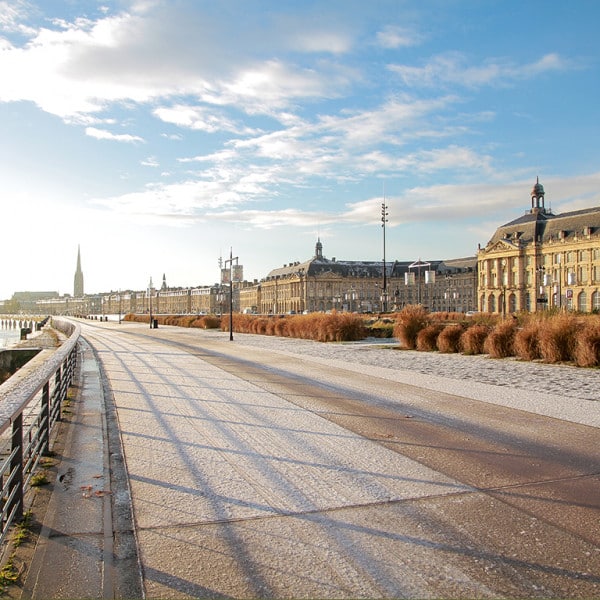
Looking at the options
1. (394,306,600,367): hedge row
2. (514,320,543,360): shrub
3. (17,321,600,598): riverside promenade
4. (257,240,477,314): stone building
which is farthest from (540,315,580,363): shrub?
(257,240,477,314): stone building

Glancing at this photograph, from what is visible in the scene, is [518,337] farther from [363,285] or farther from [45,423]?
[363,285]

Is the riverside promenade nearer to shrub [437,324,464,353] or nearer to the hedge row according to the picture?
the hedge row

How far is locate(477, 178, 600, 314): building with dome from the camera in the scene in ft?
294

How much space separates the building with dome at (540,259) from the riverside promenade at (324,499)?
261 ft

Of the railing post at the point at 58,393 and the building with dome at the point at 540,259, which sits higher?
the building with dome at the point at 540,259

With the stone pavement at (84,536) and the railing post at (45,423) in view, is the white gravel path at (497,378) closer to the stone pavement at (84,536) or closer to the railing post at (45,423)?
the stone pavement at (84,536)

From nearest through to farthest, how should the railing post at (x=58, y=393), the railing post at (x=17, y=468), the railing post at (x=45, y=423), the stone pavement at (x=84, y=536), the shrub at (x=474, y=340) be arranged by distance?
the stone pavement at (x=84, y=536) < the railing post at (x=17, y=468) < the railing post at (x=45, y=423) < the railing post at (x=58, y=393) < the shrub at (x=474, y=340)

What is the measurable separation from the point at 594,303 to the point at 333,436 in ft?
305

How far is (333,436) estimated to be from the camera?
7.57m

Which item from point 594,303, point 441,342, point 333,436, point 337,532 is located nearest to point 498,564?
point 337,532

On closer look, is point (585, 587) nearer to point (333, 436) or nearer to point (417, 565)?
point (417, 565)

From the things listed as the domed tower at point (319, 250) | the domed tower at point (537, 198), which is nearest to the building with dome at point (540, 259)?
the domed tower at point (537, 198)

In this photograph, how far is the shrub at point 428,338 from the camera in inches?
917

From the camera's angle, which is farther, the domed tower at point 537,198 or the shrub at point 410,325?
the domed tower at point 537,198
